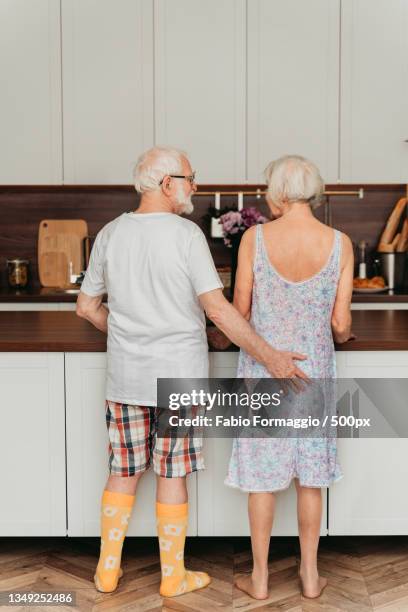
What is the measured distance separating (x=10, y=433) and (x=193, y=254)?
918mm

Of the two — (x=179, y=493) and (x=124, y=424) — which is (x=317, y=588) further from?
(x=124, y=424)

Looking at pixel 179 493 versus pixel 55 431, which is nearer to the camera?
pixel 179 493

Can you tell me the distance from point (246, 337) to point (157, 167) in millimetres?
548

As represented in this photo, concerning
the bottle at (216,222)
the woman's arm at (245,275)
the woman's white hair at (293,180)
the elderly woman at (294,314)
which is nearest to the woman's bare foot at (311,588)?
the elderly woman at (294,314)

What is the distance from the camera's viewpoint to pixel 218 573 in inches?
102

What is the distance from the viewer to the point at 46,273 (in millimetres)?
4699

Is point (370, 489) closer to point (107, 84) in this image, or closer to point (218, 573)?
point (218, 573)

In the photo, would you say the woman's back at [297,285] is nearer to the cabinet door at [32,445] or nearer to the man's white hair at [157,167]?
the man's white hair at [157,167]

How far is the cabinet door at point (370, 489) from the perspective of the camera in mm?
2596

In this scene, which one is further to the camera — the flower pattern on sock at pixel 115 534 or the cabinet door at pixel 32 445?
the cabinet door at pixel 32 445

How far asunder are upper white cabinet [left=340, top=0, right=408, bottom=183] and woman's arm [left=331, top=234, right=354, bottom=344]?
215cm

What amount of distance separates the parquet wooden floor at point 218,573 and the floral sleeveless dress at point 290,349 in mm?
375

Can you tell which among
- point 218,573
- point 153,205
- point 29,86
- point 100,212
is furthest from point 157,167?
point 100,212

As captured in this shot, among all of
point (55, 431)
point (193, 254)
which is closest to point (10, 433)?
point (55, 431)
